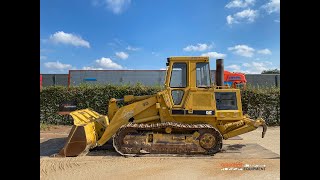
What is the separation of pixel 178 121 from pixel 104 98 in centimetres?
767

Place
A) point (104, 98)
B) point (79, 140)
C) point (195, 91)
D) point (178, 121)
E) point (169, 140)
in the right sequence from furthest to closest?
1. point (104, 98)
2. point (178, 121)
3. point (195, 91)
4. point (169, 140)
5. point (79, 140)

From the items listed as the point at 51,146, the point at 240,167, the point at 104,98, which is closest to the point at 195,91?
the point at 240,167

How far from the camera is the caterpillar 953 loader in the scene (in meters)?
8.05

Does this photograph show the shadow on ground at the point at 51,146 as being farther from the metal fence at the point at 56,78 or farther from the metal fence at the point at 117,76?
the metal fence at the point at 56,78

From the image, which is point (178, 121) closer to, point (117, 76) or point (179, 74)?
point (179, 74)

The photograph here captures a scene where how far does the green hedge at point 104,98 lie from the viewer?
14.8m

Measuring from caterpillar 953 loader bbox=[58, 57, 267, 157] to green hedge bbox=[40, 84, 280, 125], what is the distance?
6.32 metres

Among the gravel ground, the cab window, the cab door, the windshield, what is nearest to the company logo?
the gravel ground

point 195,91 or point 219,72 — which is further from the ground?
point 219,72

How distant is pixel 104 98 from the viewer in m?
15.2
